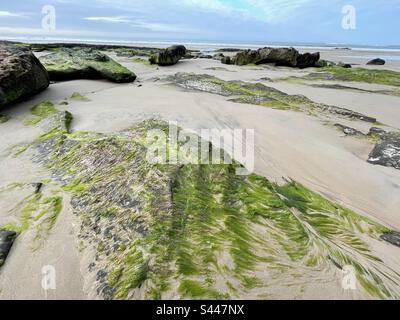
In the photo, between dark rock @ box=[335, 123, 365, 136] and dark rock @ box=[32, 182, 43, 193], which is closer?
dark rock @ box=[32, 182, 43, 193]

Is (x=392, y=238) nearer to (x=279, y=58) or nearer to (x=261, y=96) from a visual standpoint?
(x=261, y=96)

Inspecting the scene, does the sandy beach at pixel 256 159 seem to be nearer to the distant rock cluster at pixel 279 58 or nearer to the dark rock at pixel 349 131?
the dark rock at pixel 349 131

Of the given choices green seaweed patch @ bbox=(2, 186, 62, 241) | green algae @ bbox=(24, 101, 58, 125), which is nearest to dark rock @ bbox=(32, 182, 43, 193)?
green seaweed patch @ bbox=(2, 186, 62, 241)

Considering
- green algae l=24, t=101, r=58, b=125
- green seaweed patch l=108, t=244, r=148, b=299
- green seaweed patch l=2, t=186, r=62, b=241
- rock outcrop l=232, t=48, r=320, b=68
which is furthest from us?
rock outcrop l=232, t=48, r=320, b=68

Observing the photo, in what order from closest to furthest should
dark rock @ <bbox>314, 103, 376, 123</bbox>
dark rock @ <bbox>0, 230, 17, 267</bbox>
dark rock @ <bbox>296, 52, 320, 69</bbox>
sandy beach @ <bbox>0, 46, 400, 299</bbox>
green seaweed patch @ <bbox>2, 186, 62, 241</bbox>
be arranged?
1. sandy beach @ <bbox>0, 46, 400, 299</bbox>
2. dark rock @ <bbox>0, 230, 17, 267</bbox>
3. green seaweed patch @ <bbox>2, 186, 62, 241</bbox>
4. dark rock @ <bbox>314, 103, 376, 123</bbox>
5. dark rock @ <bbox>296, 52, 320, 69</bbox>

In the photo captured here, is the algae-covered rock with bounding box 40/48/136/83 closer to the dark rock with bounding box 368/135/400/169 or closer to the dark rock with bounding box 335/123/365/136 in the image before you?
the dark rock with bounding box 335/123/365/136

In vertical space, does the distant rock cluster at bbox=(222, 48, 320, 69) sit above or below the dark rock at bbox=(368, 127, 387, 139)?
above
